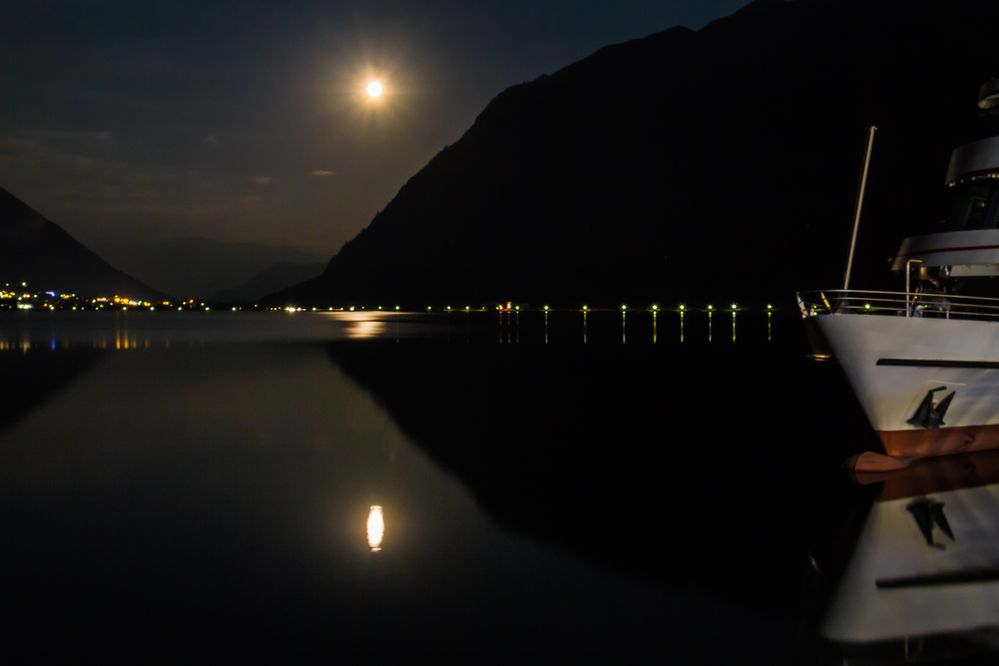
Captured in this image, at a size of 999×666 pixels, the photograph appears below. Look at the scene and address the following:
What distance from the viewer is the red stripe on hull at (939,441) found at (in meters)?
15.7

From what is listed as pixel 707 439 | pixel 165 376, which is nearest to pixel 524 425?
pixel 707 439

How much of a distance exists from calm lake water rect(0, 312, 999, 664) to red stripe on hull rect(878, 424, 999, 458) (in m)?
1.30

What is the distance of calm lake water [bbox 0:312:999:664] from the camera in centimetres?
766

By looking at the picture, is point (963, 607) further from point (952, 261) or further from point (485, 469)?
point (952, 261)

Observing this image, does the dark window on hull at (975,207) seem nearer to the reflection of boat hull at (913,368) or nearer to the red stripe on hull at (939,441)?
the reflection of boat hull at (913,368)

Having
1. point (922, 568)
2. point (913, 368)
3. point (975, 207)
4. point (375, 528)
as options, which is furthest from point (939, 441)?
point (375, 528)

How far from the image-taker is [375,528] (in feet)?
38.2

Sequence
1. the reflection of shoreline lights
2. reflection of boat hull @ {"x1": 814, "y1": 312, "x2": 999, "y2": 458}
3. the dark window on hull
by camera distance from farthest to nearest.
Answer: the dark window on hull
reflection of boat hull @ {"x1": 814, "y1": 312, "x2": 999, "y2": 458}
the reflection of shoreline lights

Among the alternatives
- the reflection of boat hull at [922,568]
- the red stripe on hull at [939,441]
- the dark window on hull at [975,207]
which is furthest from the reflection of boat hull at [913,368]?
the dark window on hull at [975,207]

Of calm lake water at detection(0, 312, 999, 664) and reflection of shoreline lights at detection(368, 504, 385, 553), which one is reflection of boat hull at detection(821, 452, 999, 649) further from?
reflection of shoreline lights at detection(368, 504, 385, 553)

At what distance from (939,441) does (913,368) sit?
1896mm

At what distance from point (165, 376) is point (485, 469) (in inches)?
1057

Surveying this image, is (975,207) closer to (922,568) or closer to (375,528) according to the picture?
(922,568)

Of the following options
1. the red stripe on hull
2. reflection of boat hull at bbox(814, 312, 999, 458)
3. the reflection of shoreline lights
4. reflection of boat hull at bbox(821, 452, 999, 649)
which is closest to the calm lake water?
the reflection of shoreline lights
